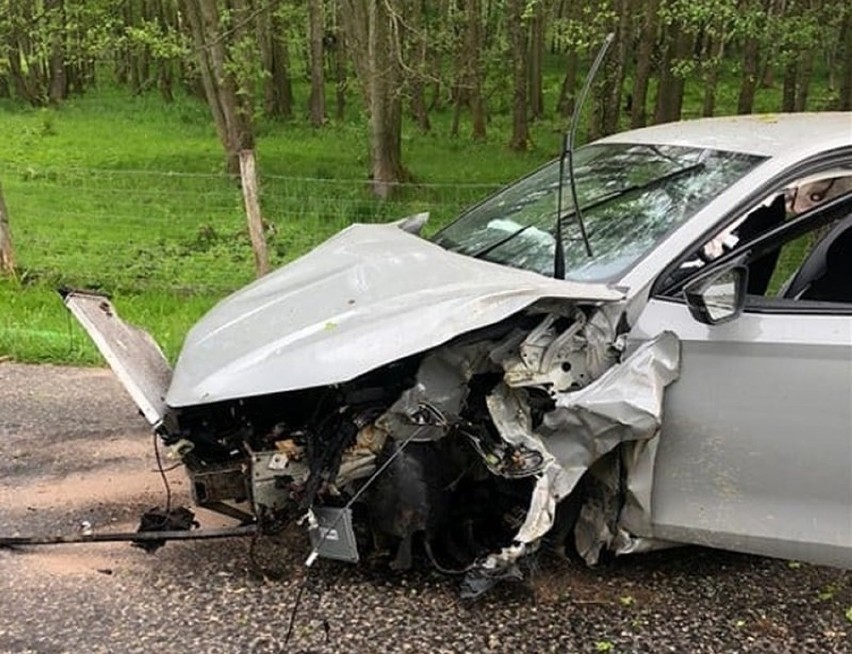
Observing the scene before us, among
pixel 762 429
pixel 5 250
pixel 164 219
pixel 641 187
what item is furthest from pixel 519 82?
pixel 762 429

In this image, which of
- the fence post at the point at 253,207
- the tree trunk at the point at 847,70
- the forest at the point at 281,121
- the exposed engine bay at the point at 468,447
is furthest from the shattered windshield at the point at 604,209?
the tree trunk at the point at 847,70

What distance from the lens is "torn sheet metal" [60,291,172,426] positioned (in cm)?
334

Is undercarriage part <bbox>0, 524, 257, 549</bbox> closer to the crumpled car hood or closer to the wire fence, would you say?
the crumpled car hood

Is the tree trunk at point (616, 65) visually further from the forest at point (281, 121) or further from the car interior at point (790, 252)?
the car interior at point (790, 252)

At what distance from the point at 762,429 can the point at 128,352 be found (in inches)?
95.5

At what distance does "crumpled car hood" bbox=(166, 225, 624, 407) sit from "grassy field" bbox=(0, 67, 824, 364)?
283 cm

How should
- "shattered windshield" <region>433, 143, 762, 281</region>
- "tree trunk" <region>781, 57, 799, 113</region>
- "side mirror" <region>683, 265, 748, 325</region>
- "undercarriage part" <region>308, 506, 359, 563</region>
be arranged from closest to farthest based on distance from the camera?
"side mirror" <region>683, 265, 748, 325</region>
"undercarriage part" <region>308, 506, 359, 563</region>
"shattered windshield" <region>433, 143, 762, 281</region>
"tree trunk" <region>781, 57, 799, 113</region>

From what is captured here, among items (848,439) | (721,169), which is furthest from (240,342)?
(848,439)

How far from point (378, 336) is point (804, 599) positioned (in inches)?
76.8

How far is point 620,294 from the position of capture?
124 inches

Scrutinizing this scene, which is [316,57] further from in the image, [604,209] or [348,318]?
[348,318]

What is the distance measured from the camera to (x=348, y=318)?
3262mm

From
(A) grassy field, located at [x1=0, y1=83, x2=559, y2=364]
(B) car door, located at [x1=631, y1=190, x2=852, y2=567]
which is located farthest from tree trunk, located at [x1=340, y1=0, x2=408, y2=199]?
(B) car door, located at [x1=631, y1=190, x2=852, y2=567]

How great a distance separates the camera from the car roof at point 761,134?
134 inches
